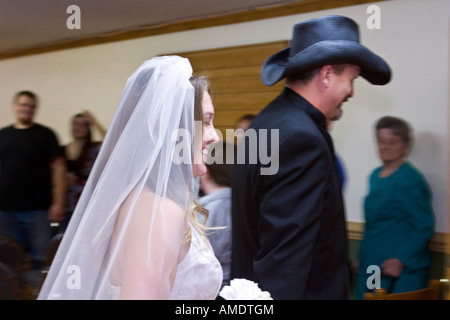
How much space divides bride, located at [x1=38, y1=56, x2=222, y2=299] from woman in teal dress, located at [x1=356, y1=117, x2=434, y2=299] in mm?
1753

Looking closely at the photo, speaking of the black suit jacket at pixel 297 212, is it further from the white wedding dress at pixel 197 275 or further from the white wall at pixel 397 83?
the white wall at pixel 397 83

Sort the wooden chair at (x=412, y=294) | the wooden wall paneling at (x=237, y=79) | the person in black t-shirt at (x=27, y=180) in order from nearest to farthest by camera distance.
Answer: the wooden chair at (x=412, y=294) → the person in black t-shirt at (x=27, y=180) → the wooden wall paneling at (x=237, y=79)

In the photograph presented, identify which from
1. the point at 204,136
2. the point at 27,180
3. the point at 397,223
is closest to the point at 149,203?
the point at 204,136

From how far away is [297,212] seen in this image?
1.61 m

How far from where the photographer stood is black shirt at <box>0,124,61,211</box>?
4023mm

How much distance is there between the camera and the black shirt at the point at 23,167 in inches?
158

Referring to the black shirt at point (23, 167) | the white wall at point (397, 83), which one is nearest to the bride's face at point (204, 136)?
the white wall at point (397, 83)

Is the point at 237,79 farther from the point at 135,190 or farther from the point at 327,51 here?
the point at 135,190

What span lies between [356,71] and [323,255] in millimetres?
665

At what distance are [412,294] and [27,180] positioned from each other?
9.53 feet

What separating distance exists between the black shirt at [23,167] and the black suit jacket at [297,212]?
8.67 feet

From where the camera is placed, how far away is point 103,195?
1.46 m

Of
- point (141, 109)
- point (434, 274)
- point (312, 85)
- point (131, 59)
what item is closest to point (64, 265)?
point (141, 109)

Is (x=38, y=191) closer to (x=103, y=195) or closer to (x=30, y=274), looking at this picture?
(x=30, y=274)
